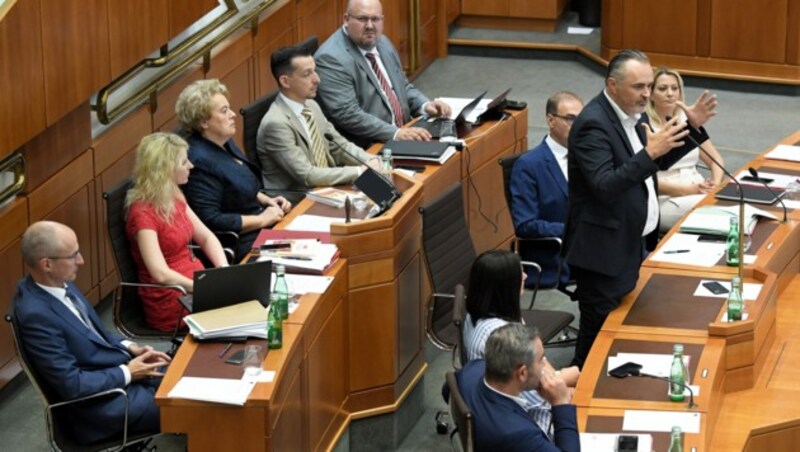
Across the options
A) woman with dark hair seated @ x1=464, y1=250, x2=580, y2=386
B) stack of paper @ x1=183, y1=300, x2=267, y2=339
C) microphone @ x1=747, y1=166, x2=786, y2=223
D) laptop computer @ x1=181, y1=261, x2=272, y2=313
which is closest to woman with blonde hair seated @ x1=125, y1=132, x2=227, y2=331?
laptop computer @ x1=181, y1=261, x2=272, y2=313

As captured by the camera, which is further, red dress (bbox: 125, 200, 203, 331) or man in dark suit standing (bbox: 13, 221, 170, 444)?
red dress (bbox: 125, 200, 203, 331)

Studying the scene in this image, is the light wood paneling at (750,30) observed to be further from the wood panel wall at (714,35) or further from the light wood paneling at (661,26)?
the light wood paneling at (661,26)

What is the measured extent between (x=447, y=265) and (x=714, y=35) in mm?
5749

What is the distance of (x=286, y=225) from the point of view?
704 cm

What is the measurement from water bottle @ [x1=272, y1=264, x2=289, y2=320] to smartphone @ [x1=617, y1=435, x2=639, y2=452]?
4.49ft

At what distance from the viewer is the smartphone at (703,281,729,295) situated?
6.72 meters

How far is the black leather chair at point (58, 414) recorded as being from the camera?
572 centimetres

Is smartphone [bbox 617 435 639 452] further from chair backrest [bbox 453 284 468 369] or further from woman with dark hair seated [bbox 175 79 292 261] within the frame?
woman with dark hair seated [bbox 175 79 292 261]

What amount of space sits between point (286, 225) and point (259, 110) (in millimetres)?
1095

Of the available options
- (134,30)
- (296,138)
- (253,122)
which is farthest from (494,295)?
(134,30)

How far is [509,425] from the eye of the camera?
514cm

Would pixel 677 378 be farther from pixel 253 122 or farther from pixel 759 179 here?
pixel 253 122

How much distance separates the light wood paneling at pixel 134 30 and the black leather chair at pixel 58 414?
2.30 m

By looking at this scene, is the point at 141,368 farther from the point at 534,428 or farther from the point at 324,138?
the point at 324,138
